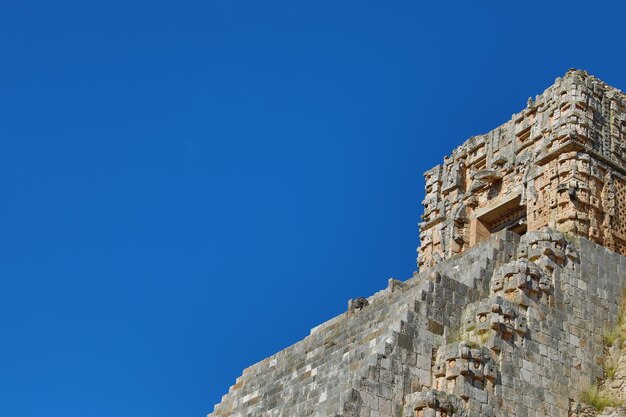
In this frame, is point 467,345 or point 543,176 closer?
point 467,345

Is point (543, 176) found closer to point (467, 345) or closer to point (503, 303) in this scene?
point (503, 303)

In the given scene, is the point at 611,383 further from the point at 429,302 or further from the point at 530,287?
the point at 429,302

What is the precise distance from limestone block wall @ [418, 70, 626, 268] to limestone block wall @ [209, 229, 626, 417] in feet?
5.09

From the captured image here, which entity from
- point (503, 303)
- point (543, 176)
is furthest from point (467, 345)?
point (543, 176)

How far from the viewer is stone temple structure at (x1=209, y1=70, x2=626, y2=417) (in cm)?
2172

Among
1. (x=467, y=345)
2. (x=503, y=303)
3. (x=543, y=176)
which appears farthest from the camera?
(x=543, y=176)

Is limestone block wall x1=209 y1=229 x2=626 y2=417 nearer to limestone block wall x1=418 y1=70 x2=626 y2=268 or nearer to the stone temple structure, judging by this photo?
the stone temple structure

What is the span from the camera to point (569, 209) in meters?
27.0

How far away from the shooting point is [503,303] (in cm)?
2302

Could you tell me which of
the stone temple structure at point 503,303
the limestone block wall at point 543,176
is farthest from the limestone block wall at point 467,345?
the limestone block wall at point 543,176

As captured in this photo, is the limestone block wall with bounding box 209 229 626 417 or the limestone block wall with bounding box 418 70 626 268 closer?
the limestone block wall with bounding box 209 229 626 417

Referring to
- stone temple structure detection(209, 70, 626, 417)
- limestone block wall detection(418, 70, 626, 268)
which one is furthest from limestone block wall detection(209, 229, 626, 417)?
limestone block wall detection(418, 70, 626, 268)

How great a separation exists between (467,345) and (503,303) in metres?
1.56

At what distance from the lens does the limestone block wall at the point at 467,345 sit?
70.4 feet
